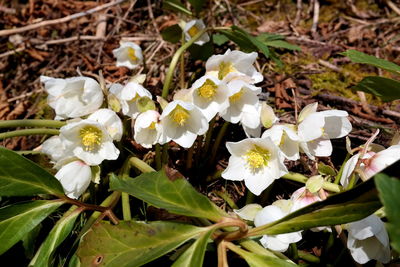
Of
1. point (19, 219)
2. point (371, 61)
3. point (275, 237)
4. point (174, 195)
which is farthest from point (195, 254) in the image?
point (371, 61)

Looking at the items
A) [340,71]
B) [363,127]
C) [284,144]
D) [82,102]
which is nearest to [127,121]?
[82,102]

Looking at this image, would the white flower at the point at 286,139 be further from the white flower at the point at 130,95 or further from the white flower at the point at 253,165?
the white flower at the point at 130,95

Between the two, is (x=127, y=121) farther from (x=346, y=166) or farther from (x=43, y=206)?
(x=346, y=166)

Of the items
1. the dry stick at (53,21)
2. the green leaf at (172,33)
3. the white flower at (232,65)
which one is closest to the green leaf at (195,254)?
the white flower at (232,65)

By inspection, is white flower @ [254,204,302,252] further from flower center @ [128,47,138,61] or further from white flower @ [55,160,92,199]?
flower center @ [128,47,138,61]

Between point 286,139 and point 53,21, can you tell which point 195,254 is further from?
point 53,21
